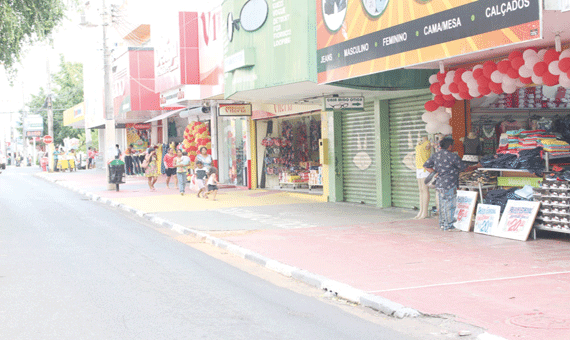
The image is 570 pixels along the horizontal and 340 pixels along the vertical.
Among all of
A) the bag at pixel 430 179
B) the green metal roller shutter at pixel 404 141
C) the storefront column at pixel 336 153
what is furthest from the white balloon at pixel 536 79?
the storefront column at pixel 336 153

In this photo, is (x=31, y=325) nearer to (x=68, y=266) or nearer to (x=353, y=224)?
(x=68, y=266)

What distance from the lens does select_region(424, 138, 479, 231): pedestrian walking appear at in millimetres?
12438

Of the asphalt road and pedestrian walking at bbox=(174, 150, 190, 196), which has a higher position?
pedestrian walking at bbox=(174, 150, 190, 196)

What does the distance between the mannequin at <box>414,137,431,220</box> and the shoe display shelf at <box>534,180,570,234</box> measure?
10.8ft

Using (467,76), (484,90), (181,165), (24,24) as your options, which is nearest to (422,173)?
(467,76)

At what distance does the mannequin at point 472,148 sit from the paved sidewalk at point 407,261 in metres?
1.54

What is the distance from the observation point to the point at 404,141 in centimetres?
1633

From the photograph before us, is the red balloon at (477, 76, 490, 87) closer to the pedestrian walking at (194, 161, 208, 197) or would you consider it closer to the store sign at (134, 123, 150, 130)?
the pedestrian walking at (194, 161, 208, 197)

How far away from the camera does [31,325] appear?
21.3 feet

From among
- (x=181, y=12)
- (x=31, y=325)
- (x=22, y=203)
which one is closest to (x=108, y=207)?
(x=22, y=203)

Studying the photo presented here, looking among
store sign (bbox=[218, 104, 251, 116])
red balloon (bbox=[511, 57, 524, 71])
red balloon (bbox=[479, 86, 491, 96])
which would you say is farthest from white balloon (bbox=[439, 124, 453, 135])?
store sign (bbox=[218, 104, 251, 116])

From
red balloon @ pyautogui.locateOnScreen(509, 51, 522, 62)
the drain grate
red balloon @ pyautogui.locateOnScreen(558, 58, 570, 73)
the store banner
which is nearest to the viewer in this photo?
the drain grate

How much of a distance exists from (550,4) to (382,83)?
6.18 meters

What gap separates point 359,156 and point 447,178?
592 centimetres
